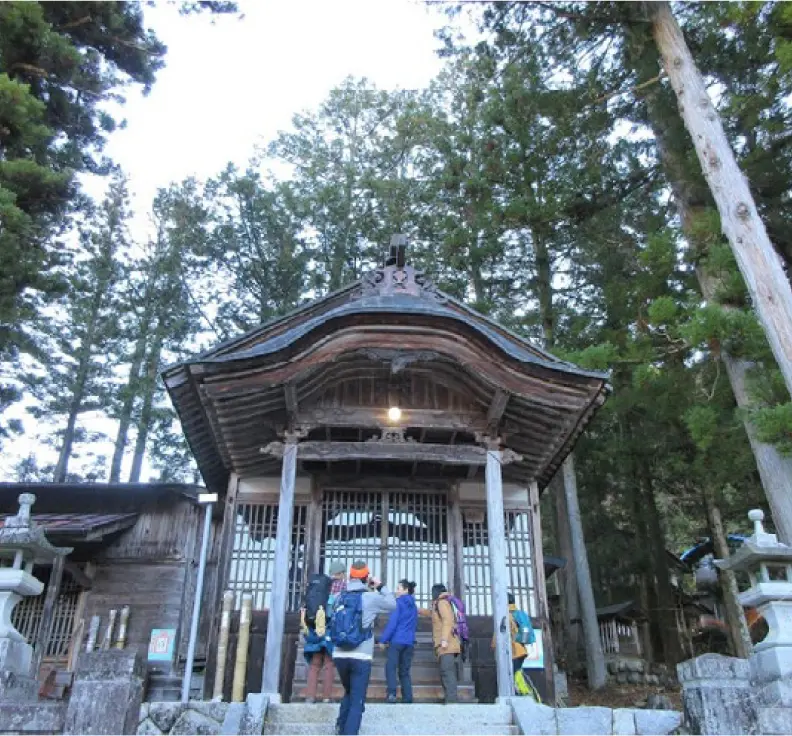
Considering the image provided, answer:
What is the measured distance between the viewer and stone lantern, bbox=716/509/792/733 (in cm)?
557

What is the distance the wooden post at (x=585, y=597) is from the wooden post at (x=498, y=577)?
6.82 meters

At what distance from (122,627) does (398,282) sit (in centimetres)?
802

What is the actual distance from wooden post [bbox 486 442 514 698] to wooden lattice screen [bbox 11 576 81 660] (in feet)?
28.0

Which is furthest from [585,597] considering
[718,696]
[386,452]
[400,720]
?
[718,696]

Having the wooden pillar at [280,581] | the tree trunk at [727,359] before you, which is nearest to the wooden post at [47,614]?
the wooden pillar at [280,581]

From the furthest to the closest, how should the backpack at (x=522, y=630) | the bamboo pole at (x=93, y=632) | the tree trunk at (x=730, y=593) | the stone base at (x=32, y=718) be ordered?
the tree trunk at (x=730, y=593), the bamboo pole at (x=93, y=632), the backpack at (x=522, y=630), the stone base at (x=32, y=718)

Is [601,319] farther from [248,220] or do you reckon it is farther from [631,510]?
[248,220]

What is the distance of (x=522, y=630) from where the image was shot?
8406 millimetres

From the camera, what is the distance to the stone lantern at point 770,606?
18.3 feet

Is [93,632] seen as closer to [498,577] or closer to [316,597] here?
[316,597]

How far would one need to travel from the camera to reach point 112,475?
69.9 feet

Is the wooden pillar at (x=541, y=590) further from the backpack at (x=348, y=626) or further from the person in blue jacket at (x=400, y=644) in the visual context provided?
the backpack at (x=348, y=626)

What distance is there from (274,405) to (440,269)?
1119cm

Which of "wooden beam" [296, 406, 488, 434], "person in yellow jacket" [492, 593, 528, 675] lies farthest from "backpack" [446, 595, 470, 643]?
"wooden beam" [296, 406, 488, 434]
